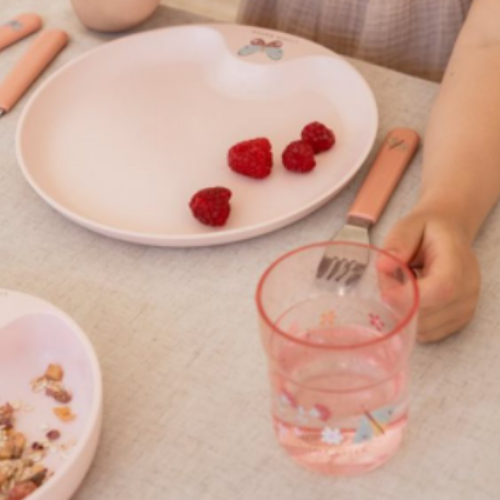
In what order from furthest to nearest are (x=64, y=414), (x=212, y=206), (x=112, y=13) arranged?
1. (x=112, y=13)
2. (x=212, y=206)
3. (x=64, y=414)

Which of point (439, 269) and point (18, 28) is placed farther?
point (18, 28)

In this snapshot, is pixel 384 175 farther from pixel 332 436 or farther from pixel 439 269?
pixel 332 436

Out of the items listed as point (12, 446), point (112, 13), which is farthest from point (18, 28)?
point (12, 446)

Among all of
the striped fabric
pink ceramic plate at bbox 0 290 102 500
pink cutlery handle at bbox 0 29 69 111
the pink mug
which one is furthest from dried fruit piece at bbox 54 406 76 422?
the striped fabric

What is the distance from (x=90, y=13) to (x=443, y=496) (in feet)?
2.37

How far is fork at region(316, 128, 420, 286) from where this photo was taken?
0.68 meters

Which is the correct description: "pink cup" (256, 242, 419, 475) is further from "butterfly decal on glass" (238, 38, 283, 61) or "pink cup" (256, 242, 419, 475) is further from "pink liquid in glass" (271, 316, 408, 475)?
"butterfly decal on glass" (238, 38, 283, 61)

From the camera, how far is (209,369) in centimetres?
74

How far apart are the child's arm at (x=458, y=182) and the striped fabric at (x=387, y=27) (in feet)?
0.53

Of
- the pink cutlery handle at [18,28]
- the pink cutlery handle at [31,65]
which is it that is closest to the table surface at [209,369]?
the pink cutlery handle at [31,65]

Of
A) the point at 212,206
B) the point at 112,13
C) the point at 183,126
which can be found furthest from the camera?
the point at 112,13

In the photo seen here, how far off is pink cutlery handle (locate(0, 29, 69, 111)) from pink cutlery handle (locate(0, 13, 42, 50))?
0.03m

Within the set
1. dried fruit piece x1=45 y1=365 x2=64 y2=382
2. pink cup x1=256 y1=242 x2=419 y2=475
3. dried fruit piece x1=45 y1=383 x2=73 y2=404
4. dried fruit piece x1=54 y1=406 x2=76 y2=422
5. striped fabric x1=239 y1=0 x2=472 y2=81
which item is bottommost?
striped fabric x1=239 y1=0 x2=472 y2=81

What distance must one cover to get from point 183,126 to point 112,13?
21 cm
